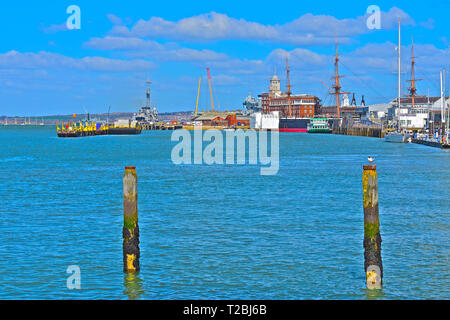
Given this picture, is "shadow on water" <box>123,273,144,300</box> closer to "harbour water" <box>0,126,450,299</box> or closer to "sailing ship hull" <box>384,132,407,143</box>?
"harbour water" <box>0,126,450,299</box>

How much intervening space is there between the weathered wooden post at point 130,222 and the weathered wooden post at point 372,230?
267 inches

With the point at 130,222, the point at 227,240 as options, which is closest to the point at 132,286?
the point at 130,222

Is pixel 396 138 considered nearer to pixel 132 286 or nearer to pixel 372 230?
pixel 372 230

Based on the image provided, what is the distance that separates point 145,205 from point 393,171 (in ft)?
107

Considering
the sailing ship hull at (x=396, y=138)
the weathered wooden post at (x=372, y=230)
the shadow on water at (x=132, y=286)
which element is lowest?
the shadow on water at (x=132, y=286)

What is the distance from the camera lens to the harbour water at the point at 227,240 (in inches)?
862

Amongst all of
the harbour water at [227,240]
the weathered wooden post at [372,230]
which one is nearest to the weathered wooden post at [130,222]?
the harbour water at [227,240]

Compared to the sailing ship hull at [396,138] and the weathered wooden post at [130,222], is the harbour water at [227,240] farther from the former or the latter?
the sailing ship hull at [396,138]

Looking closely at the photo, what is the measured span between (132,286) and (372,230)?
782 cm

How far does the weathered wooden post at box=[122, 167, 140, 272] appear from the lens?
66.2 ft

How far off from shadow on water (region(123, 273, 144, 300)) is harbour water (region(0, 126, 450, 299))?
0.03 m

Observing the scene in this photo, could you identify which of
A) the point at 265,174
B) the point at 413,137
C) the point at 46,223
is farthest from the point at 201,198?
the point at 413,137

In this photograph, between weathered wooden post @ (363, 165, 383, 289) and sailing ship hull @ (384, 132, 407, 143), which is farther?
sailing ship hull @ (384, 132, 407, 143)

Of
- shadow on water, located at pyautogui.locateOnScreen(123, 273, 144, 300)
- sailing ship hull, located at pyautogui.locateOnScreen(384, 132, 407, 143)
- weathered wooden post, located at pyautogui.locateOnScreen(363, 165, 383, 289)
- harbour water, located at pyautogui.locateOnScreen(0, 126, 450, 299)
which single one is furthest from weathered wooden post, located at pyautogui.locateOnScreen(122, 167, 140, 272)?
sailing ship hull, located at pyautogui.locateOnScreen(384, 132, 407, 143)
